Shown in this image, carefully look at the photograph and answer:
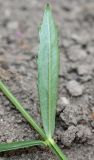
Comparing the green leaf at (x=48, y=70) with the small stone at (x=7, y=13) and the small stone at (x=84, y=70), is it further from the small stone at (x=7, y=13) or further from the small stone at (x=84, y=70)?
the small stone at (x=7, y=13)

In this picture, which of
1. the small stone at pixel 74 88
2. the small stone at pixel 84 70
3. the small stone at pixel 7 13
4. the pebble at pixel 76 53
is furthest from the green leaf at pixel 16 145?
the small stone at pixel 7 13

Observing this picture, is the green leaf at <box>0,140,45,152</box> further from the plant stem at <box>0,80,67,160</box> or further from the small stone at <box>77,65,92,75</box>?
the small stone at <box>77,65,92,75</box>

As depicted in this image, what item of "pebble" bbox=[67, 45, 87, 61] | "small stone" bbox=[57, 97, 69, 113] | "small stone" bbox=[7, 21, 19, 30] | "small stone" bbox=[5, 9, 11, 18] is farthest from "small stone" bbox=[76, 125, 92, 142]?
"small stone" bbox=[5, 9, 11, 18]

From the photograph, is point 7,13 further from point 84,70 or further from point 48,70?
point 48,70

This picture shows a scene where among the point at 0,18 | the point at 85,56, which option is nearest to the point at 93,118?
the point at 85,56

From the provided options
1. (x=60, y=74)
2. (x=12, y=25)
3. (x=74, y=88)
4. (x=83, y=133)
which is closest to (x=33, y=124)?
(x=83, y=133)

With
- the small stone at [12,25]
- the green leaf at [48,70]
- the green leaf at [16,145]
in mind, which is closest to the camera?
the green leaf at [16,145]

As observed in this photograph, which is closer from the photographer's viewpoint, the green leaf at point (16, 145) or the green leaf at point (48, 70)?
the green leaf at point (16, 145)
